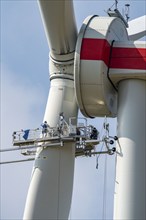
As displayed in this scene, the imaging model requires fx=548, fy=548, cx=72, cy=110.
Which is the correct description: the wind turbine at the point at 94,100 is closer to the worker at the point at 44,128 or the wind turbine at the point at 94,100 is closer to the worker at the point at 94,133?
the worker at the point at 44,128

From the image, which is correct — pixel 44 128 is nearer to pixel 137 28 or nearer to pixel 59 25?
pixel 59 25

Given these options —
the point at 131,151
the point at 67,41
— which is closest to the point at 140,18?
the point at 67,41

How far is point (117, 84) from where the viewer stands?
2119 centimetres

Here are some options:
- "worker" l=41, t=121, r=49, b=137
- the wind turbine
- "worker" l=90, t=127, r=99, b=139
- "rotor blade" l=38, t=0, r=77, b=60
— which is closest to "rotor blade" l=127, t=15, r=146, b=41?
the wind turbine

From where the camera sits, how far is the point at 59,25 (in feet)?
70.0

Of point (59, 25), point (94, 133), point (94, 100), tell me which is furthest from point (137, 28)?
point (94, 133)

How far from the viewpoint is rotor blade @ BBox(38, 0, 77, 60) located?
2073cm

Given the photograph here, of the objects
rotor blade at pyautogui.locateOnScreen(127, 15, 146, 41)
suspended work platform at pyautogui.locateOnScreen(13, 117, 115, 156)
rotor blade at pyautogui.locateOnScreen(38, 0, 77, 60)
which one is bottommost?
suspended work platform at pyautogui.locateOnScreen(13, 117, 115, 156)

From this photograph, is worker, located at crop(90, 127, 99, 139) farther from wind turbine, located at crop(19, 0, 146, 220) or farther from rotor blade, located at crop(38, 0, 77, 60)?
rotor blade, located at crop(38, 0, 77, 60)

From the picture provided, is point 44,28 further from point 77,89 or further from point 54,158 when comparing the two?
point 54,158

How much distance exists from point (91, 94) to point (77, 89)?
56cm

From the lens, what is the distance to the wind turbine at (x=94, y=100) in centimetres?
1952

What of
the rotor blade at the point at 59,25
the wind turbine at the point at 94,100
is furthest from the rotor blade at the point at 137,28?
the rotor blade at the point at 59,25

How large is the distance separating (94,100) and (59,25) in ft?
10.8
